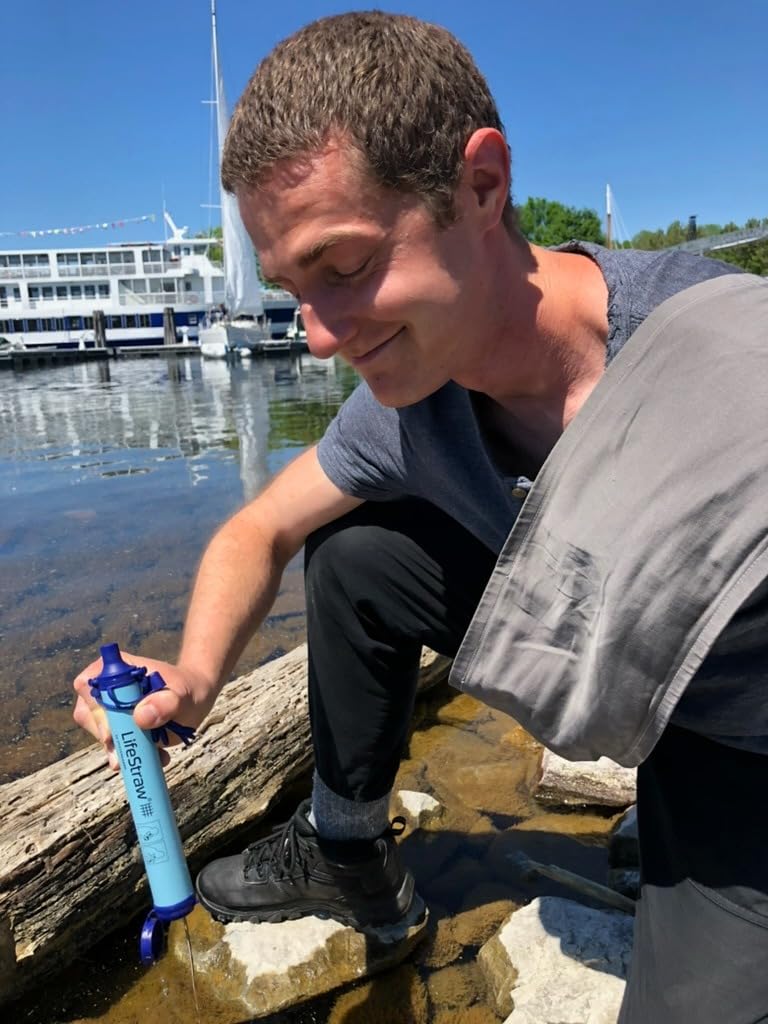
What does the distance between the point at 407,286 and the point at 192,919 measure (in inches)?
81.9

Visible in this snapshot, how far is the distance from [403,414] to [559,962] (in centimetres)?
154

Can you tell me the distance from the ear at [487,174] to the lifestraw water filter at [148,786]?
3.97ft

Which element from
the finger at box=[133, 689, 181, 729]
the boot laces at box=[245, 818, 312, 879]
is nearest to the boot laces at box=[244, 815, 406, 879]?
the boot laces at box=[245, 818, 312, 879]

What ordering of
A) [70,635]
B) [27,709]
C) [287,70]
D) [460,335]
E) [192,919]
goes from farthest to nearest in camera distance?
[70,635] → [27,709] → [192,919] → [460,335] → [287,70]

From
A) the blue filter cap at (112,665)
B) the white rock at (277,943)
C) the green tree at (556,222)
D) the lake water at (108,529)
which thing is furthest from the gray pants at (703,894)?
the green tree at (556,222)

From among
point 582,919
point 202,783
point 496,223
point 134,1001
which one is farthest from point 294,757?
point 496,223

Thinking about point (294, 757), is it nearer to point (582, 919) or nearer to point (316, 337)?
point (582, 919)

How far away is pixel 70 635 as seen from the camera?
5352 mm

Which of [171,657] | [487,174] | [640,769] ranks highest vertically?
[487,174]

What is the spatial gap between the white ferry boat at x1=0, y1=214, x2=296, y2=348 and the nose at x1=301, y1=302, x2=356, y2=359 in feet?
197

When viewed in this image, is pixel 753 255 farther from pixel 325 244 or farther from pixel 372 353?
pixel 325 244

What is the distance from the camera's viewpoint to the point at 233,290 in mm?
46219

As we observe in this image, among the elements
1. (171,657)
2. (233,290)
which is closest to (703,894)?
(171,657)

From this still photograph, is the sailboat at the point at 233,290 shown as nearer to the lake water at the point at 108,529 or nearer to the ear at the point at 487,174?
the lake water at the point at 108,529
